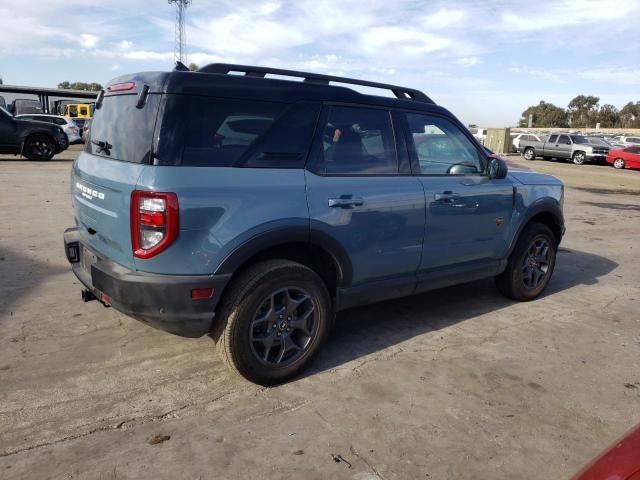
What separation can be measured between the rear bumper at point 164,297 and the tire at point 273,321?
0.14 metres

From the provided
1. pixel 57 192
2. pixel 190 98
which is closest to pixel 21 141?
pixel 57 192

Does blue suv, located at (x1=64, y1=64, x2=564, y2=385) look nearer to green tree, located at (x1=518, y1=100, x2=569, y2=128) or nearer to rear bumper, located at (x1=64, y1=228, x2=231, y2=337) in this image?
rear bumper, located at (x1=64, y1=228, x2=231, y2=337)

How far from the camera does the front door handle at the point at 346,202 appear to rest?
11.1ft

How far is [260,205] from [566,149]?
3145 cm

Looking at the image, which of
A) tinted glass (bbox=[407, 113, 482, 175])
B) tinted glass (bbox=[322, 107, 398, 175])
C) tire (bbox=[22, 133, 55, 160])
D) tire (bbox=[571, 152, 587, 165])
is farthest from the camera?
tire (bbox=[571, 152, 587, 165])

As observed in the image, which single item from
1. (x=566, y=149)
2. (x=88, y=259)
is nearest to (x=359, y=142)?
(x=88, y=259)

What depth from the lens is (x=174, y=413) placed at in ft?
9.79

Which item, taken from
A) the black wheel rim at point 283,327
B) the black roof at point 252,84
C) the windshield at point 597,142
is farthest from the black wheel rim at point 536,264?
the windshield at point 597,142

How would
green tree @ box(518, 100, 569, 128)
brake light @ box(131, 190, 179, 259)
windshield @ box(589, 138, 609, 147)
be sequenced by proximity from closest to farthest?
brake light @ box(131, 190, 179, 259) → windshield @ box(589, 138, 609, 147) → green tree @ box(518, 100, 569, 128)

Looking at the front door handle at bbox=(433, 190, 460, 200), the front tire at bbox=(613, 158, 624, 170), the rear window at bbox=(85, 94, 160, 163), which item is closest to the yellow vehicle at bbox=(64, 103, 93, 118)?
the front tire at bbox=(613, 158, 624, 170)

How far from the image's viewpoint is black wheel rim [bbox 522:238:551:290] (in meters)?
5.12

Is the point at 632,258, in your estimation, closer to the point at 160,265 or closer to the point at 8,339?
the point at 160,265

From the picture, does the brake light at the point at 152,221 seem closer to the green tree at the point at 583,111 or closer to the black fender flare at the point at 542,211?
the black fender flare at the point at 542,211

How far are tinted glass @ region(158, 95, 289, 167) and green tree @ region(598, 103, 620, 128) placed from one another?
96447 mm
